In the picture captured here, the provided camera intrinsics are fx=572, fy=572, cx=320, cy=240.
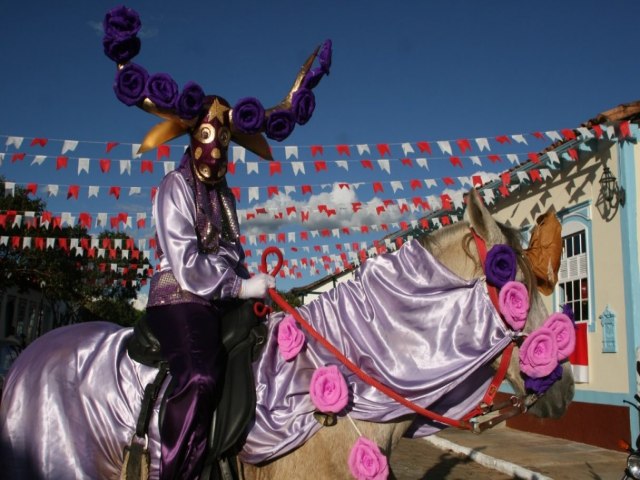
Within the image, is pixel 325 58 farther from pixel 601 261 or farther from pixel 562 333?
pixel 601 261

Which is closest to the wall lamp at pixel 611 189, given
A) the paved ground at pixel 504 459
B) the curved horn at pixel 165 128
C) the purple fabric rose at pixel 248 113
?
the paved ground at pixel 504 459

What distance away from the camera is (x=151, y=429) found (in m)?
2.53

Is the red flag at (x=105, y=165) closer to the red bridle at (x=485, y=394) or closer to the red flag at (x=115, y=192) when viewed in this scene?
the red flag at (x=115, y=192)

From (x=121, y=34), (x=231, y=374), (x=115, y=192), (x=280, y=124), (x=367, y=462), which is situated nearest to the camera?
(x=367, y=462)

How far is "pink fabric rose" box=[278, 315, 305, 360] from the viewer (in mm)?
2574

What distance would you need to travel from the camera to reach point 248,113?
2.80 metres

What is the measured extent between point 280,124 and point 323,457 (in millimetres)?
1613

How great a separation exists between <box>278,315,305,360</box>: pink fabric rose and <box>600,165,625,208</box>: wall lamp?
8634 mm

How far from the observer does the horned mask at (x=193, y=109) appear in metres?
2.75

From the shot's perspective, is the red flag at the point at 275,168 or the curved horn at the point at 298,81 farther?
the red flag at the point at 275,168

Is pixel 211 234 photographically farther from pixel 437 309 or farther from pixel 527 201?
pixel 527 201

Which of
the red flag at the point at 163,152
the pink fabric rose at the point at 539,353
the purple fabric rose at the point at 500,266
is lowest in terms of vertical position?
the pink fabric rose at the point at 539,353

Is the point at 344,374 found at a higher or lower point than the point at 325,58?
lower

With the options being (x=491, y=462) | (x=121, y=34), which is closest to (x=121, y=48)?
(x=121, y=34)
